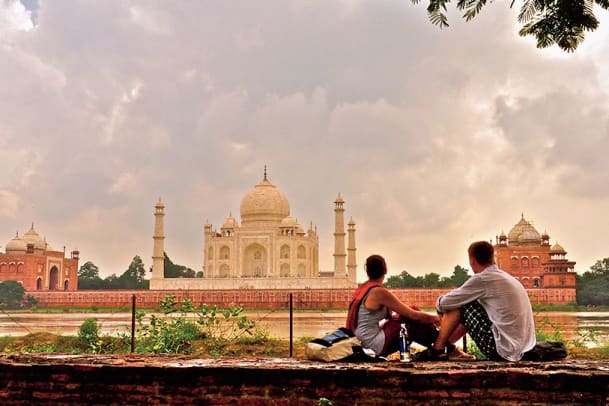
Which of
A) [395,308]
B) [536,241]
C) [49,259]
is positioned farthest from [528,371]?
[49,259]

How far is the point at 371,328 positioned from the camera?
386cm

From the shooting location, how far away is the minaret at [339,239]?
34759 millimetres

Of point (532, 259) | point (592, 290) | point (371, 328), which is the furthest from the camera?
point (532, 259)

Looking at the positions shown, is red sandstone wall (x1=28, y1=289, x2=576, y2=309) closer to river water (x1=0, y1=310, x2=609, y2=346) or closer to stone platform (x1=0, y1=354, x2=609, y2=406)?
river water (x1=0, y1=310, x2=609, y2=346)

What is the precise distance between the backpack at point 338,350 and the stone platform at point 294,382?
88 millimetres

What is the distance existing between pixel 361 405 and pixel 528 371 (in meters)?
0.85

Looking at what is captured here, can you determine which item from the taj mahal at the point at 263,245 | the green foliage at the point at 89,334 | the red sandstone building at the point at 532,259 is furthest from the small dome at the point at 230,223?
the green foliage at the point at 89,334

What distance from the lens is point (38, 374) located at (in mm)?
3699

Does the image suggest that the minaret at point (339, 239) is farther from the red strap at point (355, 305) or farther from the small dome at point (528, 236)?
the red strap at point (355, 305)

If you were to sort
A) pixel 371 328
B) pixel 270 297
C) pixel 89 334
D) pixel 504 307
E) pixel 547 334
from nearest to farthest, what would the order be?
pixel 504 307, pixel 371 328, pixel 547 334, pixel 89 334, pixel 270 297

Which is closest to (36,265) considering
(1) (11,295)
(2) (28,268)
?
(2) (28,268)

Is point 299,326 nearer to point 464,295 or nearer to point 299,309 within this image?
point 464,295

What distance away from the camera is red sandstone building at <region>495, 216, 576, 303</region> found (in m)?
32.7

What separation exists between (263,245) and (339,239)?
4999mm
